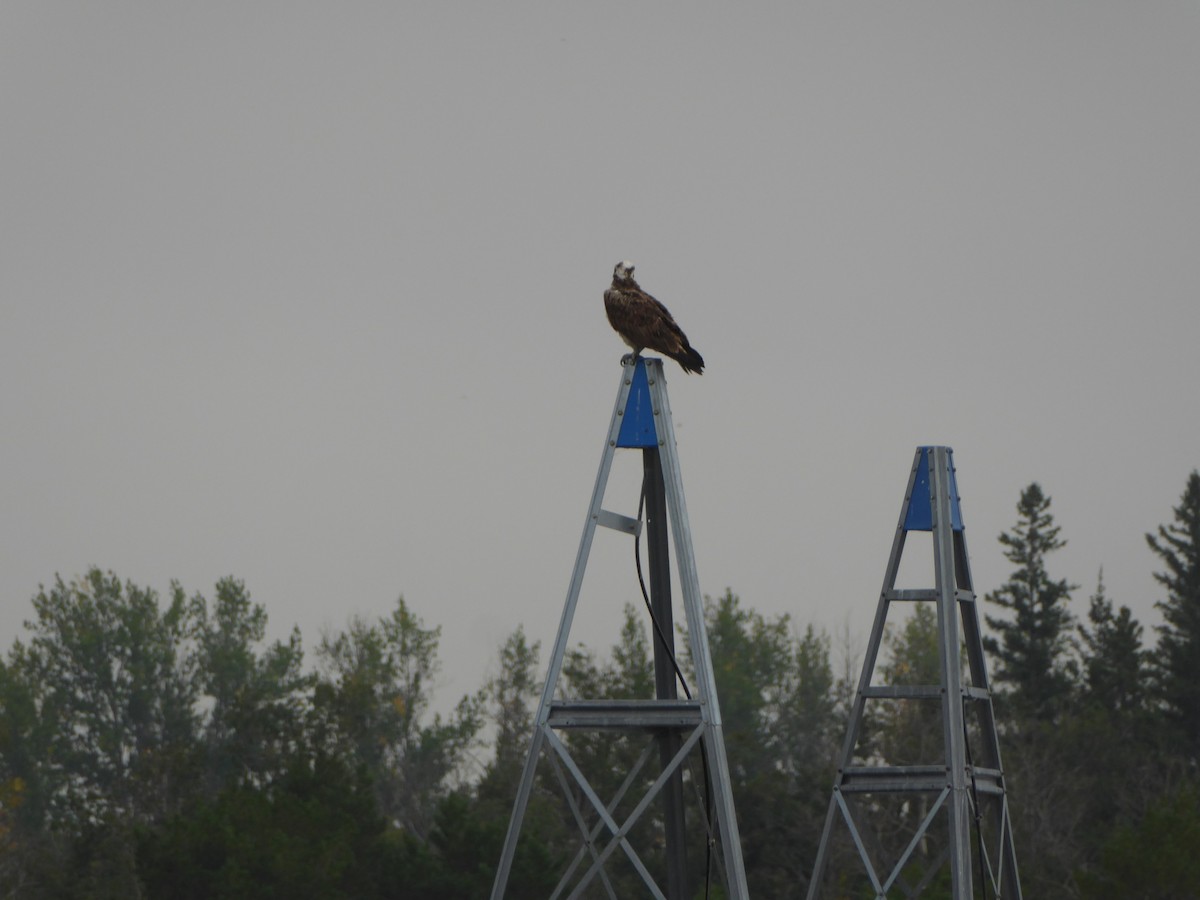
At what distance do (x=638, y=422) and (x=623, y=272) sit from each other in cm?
145

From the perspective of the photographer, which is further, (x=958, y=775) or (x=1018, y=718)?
(x=1018, y=718)

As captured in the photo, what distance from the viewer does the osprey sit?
468 inches

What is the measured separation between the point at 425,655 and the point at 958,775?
187ft

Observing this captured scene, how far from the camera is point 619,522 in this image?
11445mm

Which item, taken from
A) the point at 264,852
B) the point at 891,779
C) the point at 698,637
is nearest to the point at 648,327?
the point at 698,637

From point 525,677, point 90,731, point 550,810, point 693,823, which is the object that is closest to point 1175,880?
point 693,823

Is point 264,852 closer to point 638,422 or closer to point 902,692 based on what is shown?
point 902,692

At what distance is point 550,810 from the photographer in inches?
1837

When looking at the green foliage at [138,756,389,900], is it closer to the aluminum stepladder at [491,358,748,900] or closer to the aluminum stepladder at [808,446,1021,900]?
the aluminum stepladder at [808,446,1021,900]

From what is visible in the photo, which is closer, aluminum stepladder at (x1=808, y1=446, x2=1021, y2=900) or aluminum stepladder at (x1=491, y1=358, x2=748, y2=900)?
aluminum stepladder at (x1=491, y1=358, x2=748, y2=900)

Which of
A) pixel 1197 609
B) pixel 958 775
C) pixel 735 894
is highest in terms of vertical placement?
pixel 1197 609

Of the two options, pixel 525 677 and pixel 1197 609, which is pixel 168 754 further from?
pixel 1197 609

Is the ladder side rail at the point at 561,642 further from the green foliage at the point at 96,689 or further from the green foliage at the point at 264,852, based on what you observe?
the green foliage at the point at 96,689

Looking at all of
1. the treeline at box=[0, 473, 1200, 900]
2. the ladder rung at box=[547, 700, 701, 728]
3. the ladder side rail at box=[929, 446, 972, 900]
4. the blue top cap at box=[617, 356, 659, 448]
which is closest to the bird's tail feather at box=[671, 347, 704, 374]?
the blue top cap at box=[617, 356, 659, 448]
